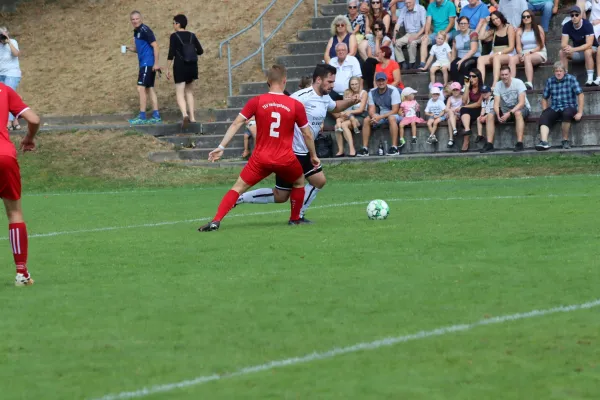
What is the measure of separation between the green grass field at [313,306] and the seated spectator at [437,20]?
32.4 ft

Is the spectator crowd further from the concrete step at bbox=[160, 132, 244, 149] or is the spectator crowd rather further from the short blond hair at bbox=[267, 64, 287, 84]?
the short blond hair at bbox=[267, 64, 287, 84]

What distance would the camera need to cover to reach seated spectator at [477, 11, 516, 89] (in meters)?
22.3

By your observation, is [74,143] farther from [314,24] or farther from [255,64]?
[314,24]

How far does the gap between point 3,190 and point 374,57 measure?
52.0ft

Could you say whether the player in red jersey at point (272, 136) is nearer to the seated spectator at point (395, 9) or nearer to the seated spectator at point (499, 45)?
the seated spectator at point (499, 45)

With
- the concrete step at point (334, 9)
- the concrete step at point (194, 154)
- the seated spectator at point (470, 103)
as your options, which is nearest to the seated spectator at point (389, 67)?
the seated spectator at point (470, 103)

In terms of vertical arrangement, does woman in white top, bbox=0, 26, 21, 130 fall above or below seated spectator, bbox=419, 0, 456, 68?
below

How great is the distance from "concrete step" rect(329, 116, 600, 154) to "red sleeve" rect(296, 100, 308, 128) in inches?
380

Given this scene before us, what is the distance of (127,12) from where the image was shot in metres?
32.5

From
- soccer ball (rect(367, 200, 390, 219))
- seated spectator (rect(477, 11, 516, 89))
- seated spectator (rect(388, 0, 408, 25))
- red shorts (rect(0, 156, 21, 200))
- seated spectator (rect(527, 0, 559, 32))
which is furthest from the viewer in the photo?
seated spectator (rect(388, 0, 408, 25))

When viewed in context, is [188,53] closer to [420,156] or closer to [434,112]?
[434,112]

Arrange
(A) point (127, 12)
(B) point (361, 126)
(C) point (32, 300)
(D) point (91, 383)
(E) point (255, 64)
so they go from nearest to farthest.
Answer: (D) point (91, 383) < (C) point (32, 300) < (B) point (361, 126) < (E) point (255, 64) < (A) point (127, 12)

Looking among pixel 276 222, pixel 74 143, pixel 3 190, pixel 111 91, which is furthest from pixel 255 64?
pixel 3 190

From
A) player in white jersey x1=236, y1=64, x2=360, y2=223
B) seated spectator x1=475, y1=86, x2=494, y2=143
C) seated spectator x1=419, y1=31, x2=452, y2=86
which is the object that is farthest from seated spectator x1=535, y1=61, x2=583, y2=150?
player in white jersey x1=236, y1=64, x2=360, y2=223
